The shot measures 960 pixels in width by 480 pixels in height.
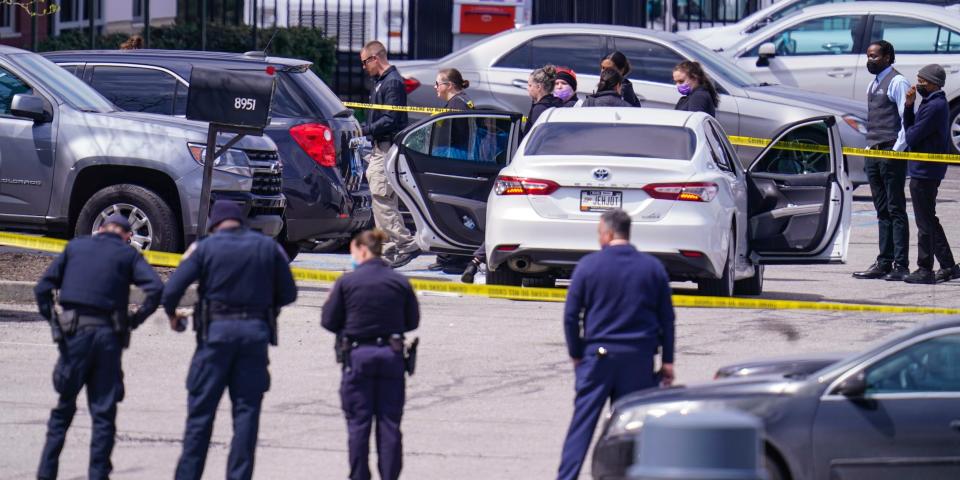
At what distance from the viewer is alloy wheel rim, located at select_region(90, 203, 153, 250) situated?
42.9 ft

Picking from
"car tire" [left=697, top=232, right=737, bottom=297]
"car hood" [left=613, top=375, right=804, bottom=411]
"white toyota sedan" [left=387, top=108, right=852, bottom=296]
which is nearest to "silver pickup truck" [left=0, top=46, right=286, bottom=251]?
"white toyota sedan" [left=387, top=108, right=852, bottom=296]

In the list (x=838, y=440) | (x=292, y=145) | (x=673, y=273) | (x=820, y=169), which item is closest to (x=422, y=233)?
(x=292, y=145)

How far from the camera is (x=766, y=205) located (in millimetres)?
13531

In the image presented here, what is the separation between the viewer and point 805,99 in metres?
19.6

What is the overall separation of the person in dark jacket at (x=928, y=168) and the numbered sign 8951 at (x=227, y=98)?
5.66m

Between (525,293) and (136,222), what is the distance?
3.13 metres

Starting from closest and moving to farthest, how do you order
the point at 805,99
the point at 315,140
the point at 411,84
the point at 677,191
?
the point at 677,191
the point at 315,140
the point at 411,84
the point at 805,99

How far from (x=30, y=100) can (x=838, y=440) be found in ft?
24.8

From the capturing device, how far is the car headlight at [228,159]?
1308 centimetres

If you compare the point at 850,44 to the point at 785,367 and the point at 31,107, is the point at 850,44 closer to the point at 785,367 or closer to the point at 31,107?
the point at 31,107

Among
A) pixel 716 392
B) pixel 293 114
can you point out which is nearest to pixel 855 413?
pixel 716 392

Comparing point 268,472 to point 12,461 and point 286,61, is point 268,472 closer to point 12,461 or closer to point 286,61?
point 12,461

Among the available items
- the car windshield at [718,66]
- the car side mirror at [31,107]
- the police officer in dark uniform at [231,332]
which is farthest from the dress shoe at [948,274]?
the police officer in dark uniform at [231,332]

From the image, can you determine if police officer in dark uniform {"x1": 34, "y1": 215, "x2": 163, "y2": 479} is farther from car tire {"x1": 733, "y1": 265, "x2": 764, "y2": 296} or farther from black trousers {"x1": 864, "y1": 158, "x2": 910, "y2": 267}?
black trousers {"x1": 864, "y1": 158, "x2": 910, "y2": 267}
